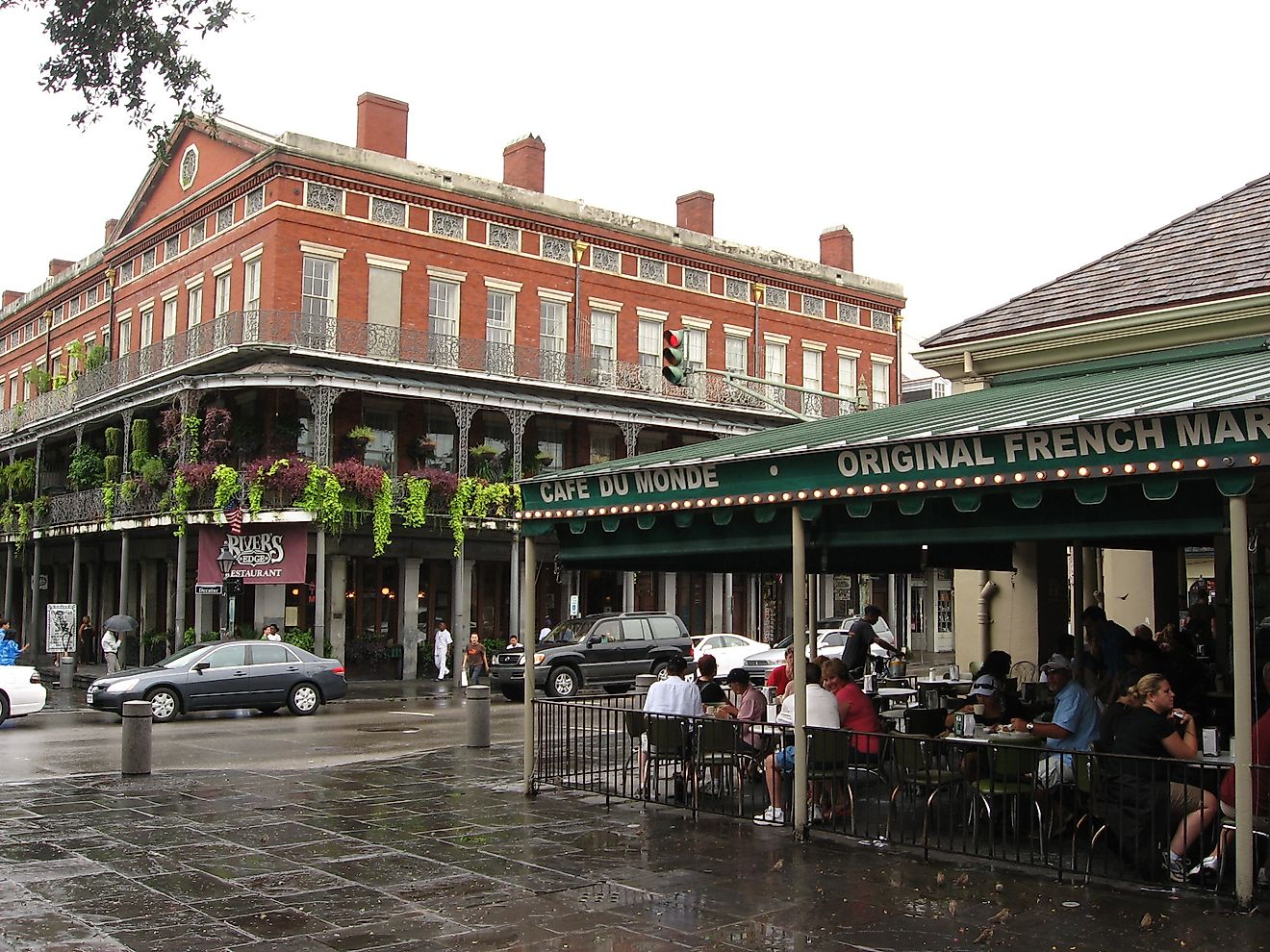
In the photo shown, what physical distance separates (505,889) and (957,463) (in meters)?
4.30

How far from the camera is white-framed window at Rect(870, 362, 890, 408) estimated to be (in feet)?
159

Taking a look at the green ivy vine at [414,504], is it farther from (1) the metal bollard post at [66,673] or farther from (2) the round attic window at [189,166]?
(2) the round attic window at [189,166]

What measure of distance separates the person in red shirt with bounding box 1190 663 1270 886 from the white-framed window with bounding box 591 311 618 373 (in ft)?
105

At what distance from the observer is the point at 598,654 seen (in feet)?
94.2

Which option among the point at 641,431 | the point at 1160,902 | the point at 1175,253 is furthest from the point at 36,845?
the point at 641,431

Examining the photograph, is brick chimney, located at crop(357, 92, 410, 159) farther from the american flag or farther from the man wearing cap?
the man wearing cap

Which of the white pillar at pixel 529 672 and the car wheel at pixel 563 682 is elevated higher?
the white pillar at pixel 529 672

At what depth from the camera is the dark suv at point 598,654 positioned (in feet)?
91.4

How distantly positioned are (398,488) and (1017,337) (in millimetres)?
20184

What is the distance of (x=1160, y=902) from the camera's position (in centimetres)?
797

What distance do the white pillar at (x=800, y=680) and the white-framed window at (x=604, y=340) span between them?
96.6 feet

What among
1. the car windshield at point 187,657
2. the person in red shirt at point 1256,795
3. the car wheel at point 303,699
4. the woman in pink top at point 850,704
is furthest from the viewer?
the car wheel at point 303,699

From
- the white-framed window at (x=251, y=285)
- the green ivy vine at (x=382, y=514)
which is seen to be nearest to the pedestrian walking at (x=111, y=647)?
the green ivy vine at (x=382, y=514)

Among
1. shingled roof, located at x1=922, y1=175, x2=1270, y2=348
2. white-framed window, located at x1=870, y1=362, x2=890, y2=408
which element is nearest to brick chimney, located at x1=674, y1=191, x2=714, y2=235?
white-framed window, located at x1=870, y1=362, x2=890, y2=408
